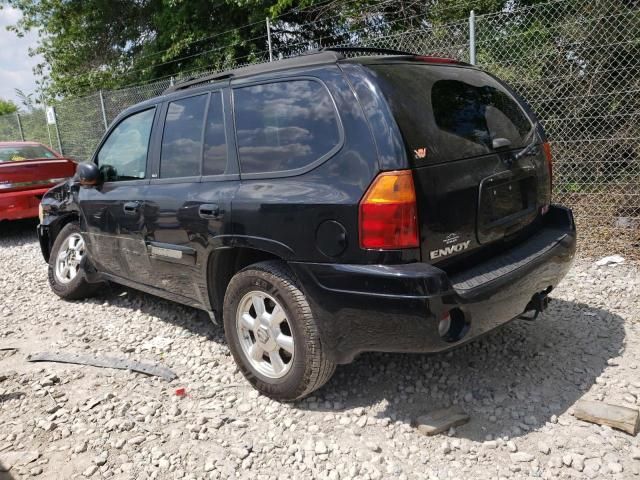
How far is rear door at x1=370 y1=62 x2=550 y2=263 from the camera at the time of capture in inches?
95.4

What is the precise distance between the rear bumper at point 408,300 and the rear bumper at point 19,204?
21.9 feet

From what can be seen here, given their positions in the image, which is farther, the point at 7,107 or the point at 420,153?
the point at 7,107

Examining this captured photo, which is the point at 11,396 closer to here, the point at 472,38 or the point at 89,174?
the point at 89,174

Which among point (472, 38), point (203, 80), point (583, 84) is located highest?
point (472, 38)

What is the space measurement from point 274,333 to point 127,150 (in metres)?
2.13

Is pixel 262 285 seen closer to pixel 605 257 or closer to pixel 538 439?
pixel 538 439

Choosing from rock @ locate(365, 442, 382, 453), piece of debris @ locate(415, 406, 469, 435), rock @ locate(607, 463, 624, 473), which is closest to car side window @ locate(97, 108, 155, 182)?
rock @ locate(365, 442, 382, 453)

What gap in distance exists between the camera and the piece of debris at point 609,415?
8.22 ft

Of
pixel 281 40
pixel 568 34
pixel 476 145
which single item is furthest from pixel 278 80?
pixel 281 40

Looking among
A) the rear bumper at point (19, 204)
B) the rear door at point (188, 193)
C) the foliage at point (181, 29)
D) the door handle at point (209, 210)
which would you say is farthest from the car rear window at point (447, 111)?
the rear bumper at point (19, 204)

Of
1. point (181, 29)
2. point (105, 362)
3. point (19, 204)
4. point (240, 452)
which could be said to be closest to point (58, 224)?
point (105, 362)

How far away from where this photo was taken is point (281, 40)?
31.9 feet

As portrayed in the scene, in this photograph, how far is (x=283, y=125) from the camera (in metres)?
2.78

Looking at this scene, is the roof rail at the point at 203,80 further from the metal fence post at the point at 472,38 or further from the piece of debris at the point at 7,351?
the metal fence post at the point at 472,38
